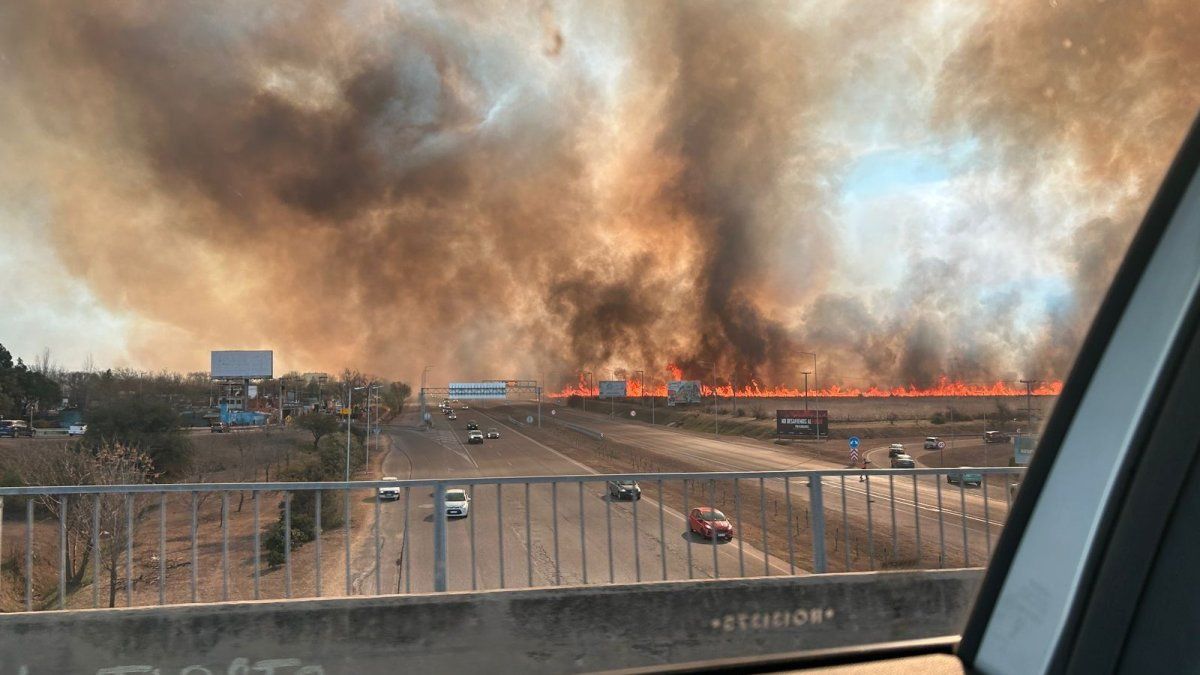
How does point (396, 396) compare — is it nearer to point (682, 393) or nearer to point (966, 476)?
point (682, 393)

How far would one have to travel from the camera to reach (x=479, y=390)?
48562 mm

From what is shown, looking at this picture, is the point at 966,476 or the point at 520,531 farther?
the point at 520,531

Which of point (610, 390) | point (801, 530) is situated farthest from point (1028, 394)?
point (610, 390)

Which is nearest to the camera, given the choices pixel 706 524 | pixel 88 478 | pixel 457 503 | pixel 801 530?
pixel 801 530

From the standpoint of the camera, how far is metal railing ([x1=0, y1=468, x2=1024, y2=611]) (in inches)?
164

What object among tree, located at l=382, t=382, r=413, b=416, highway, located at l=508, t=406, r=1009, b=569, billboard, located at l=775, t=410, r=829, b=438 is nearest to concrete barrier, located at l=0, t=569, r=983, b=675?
highway, located at l=508, t=406, r=1009, b=569

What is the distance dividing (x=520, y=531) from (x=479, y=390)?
1209 inches

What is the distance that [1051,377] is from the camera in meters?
1.76

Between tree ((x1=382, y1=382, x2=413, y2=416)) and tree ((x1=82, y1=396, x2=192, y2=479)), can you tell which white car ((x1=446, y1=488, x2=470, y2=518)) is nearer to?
tree ((x1=82, y1=396, x2=192, y2=479))

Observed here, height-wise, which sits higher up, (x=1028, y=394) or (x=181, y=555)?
(x=1028, y=394)

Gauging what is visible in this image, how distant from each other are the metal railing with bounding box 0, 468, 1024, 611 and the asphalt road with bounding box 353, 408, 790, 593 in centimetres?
6

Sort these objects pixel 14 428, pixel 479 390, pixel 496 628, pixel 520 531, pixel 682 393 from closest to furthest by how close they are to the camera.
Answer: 1. pixel 496 628
2. pixel 14 428
3. pixel 520 531
4. pixel 682 393
5. pixel 479 390

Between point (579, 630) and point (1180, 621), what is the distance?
3.11 meters

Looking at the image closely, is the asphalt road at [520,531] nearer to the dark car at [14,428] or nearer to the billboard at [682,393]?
the dark car at [14,428]
